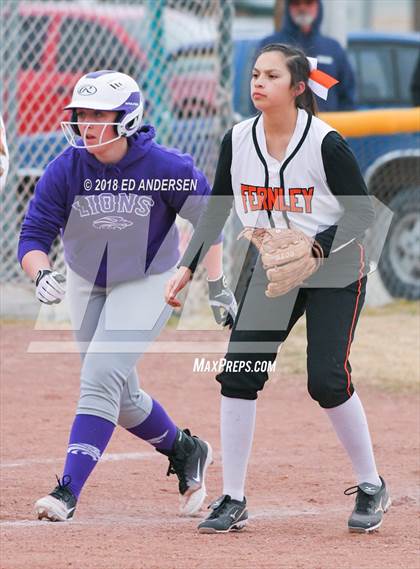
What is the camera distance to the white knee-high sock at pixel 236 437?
514cm

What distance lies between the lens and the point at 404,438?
23.2 feet

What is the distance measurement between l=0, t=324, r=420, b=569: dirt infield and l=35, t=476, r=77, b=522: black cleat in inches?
2.5

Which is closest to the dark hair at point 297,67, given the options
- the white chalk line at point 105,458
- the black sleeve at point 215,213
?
the black sleeve at point 215,213

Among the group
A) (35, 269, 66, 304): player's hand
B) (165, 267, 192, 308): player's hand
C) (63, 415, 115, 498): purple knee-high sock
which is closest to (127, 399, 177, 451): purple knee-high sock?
(63, 415, 115, 498): purple knee-high sock

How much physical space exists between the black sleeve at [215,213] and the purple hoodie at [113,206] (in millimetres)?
174

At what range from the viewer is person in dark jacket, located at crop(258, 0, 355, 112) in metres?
10.1

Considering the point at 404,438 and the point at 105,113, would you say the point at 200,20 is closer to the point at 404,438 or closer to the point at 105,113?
the point at 404,438

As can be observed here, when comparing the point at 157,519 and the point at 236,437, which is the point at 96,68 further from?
the point at 236,437

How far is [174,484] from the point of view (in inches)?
242

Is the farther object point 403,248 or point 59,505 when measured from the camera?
point 403,248

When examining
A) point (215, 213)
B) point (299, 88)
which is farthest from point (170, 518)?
point (299, 88)

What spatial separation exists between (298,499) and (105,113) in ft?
6.19

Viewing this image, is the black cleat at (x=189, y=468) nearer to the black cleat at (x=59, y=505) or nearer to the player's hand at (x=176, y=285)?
the black cleat at (x=59, y=505)

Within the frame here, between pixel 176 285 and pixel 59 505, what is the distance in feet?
3.10
